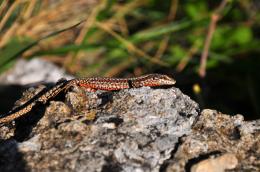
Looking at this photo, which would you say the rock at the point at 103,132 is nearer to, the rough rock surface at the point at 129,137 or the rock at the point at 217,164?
the rough rock surface at the point at 129,137

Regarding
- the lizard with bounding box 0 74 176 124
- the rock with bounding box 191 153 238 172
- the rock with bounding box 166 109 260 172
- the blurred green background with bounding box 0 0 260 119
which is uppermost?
the blurred green background with bounding box 0 0 260 119

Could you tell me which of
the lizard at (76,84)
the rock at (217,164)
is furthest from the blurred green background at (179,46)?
the rock at (217,164)

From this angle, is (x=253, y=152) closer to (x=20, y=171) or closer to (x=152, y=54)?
(x=20, y=171)

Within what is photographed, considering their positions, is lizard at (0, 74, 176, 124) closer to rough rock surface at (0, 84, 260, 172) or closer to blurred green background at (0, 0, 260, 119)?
rough rock surface at (0, 84, 260, 172)

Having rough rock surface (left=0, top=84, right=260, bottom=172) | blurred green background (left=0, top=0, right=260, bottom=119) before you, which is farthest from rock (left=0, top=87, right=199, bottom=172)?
blurred green background (left=0, top=0, right=260, bottom=119)

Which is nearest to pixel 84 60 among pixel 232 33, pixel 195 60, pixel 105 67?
pixel 105 67

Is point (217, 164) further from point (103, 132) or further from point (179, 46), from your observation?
point (179, 46)
